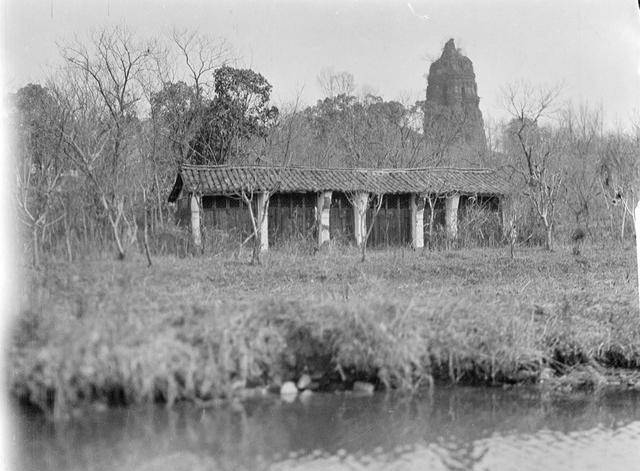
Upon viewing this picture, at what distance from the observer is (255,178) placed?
9312mm

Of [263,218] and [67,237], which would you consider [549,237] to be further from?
[67,237]

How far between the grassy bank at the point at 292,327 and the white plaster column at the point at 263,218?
1.52 feet

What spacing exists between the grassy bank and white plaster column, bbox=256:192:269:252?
0.46 metres

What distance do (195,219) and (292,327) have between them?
2648 mm

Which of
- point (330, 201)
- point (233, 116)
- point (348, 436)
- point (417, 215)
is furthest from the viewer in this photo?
point (417, 215)

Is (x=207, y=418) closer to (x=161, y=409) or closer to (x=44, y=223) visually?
(x=161, y=409)

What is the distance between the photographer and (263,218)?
8.68 meters

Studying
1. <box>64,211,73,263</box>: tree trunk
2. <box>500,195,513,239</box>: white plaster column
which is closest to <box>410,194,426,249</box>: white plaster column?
<box>500,195,513,239</box>: white plaster column

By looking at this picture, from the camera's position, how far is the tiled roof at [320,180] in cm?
886

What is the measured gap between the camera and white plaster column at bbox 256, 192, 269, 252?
8.47 metres

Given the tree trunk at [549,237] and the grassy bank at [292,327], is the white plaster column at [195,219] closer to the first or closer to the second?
the grassy bank at [292,327]

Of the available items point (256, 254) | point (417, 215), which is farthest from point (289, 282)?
point (417, 215)

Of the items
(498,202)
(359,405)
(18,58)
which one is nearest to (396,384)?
(359,405)

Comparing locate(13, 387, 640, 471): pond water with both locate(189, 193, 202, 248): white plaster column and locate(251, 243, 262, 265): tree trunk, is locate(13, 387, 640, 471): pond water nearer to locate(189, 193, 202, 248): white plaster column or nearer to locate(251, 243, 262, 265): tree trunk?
locate(251, 243, 262, 265): tree trunk
